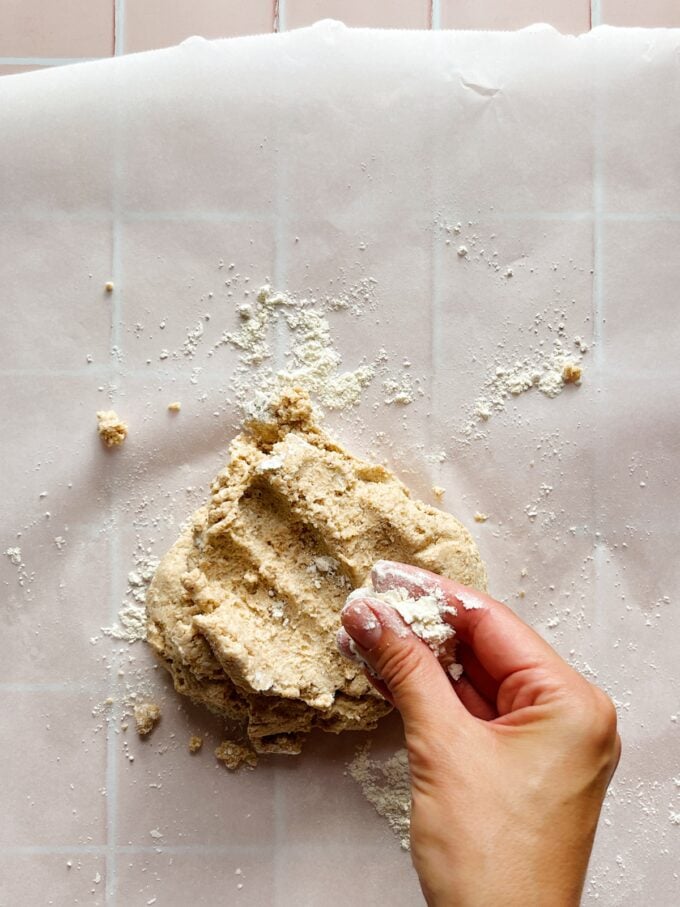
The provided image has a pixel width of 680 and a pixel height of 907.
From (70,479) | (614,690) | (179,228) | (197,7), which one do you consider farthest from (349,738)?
(197,7)

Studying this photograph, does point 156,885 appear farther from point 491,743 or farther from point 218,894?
point 491,743

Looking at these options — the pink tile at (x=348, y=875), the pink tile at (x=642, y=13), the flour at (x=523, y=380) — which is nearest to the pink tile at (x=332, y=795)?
the pink tile at (x=348, y=875)

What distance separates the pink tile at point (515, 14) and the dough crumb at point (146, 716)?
1430 millimetres

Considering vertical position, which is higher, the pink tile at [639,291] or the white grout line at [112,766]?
the pink tile at [639,291]

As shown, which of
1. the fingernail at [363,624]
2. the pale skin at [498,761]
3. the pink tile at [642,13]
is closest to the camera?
the pale skin at [498,761]

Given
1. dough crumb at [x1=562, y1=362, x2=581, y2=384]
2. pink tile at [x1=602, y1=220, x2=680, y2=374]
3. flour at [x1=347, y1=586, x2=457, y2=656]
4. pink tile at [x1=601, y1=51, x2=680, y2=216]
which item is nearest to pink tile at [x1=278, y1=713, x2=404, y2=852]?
flour at [x1=347, y1=586, x2=457, y2=656]

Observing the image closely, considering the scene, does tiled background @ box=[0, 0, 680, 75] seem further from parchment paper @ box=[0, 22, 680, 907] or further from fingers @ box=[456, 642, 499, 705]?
fingers @ box=[456, 642, 499, 705]

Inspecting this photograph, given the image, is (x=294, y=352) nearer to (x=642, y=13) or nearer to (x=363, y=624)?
(x=363, y=624)

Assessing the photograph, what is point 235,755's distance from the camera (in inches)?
60.1

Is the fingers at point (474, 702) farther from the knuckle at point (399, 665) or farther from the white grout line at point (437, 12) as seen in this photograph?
the white grout line at point (437, 12)

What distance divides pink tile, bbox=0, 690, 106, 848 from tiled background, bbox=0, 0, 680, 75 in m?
1.24

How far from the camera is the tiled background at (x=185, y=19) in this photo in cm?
165

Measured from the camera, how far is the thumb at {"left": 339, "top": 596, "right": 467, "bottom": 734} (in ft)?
3.99

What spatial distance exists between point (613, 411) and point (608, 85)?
610 millimetres
